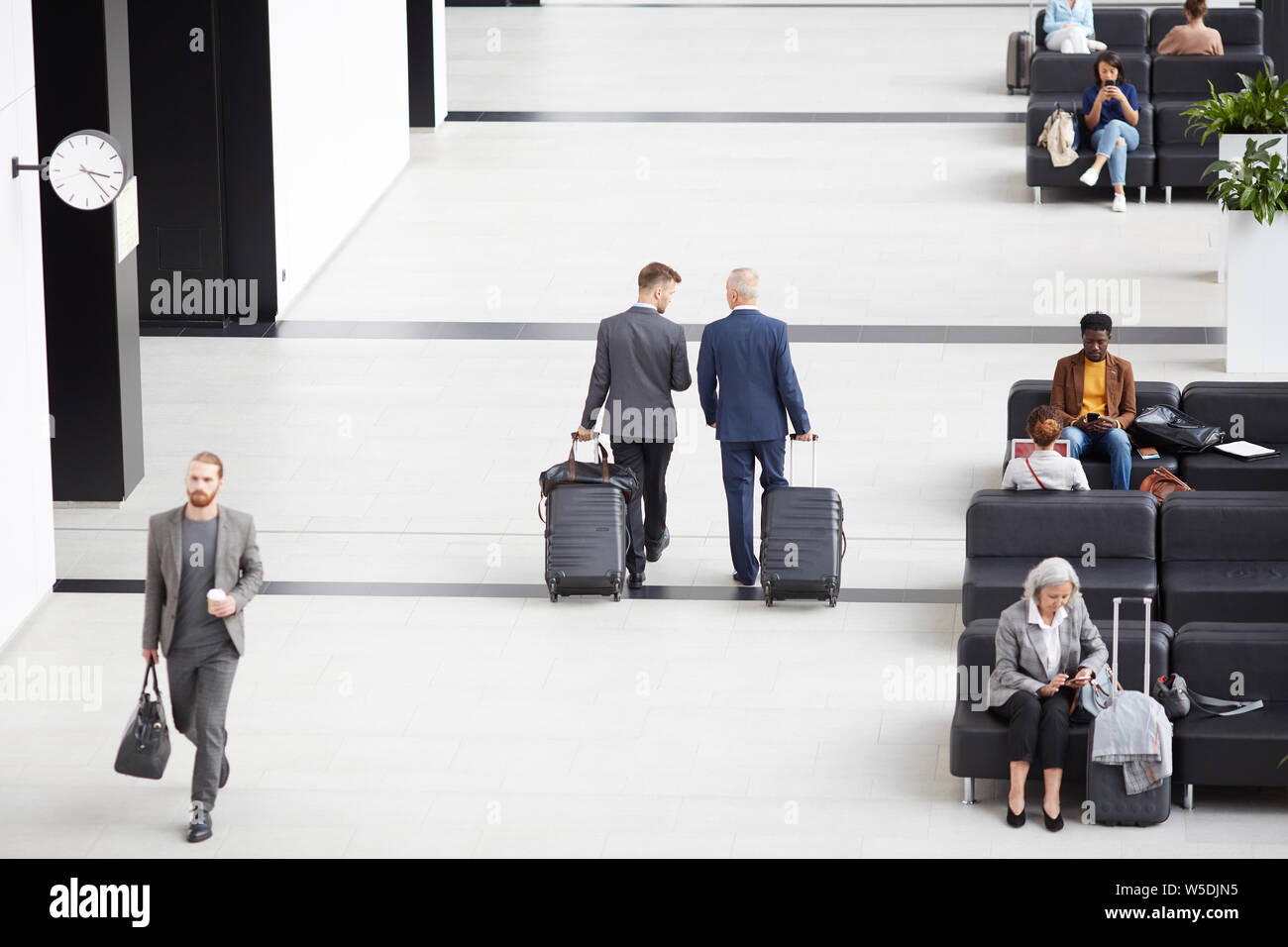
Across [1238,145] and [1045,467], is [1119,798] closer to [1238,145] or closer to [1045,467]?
[1045,467]

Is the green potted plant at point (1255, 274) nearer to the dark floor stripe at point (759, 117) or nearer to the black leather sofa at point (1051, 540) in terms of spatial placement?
the black leather sofa at point (1051, 540)

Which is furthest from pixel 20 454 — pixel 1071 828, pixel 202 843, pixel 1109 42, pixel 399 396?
pixel 1109 42

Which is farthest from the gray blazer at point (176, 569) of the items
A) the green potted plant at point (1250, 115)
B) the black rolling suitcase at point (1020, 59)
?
the black rolling suitcase at point (1020, 59)

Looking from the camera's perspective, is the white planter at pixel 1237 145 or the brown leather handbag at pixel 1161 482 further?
the white planter at pixel 1237 145

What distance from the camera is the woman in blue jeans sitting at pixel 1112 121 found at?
19094mm

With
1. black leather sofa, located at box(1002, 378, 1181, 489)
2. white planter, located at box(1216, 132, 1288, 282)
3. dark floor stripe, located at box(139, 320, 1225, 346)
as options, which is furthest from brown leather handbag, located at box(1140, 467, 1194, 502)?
white planter, located at box(1216, 132, 1288, 282)

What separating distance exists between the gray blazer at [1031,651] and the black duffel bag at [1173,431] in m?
3.52

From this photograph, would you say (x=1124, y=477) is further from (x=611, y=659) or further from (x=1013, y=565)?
(x=611, y=659)

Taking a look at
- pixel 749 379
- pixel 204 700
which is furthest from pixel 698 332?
pixel 204 700

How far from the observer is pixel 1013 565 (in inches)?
403

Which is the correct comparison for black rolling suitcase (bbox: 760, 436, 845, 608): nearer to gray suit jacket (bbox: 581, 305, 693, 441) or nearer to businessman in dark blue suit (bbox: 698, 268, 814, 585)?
businessman in dark blue suit (bbox: 698, 268, 814, 585)

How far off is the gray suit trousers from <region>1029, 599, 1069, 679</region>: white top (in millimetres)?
3243

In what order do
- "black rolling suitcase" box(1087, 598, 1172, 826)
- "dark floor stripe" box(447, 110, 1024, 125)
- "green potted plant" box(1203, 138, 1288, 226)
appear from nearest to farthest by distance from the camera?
"black rolling suitcase" box(1087, 598, 1172, 826) < "green potted plant" box(1203, 138, 1288, 226) < "dark floor stripe" box(447, 110, 1024, 125)

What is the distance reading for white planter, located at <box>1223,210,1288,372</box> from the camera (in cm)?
1437
